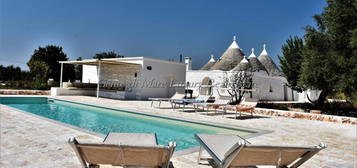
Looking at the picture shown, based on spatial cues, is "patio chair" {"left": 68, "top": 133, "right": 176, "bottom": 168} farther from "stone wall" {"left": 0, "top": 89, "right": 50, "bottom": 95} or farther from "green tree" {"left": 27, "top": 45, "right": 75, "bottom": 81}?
"green tree" {"left": 27, "top": 45, "right": 75, "bottom": 81}

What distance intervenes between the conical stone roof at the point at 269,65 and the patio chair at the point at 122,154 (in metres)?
26.8

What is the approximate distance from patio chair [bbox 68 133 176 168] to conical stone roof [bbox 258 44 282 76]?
26.8 metres

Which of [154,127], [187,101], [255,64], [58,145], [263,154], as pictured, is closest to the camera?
[263,154]

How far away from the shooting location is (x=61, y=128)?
6.30 m

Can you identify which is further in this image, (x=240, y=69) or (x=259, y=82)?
(x=259, y=82)

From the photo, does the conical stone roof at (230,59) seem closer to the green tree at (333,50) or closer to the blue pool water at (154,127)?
the green tree at (333,50)

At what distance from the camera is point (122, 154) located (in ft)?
7.29

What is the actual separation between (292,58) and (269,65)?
12498 millimetres

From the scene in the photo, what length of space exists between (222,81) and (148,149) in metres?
18.1

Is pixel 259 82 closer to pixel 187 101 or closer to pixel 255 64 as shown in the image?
pixel 255 64

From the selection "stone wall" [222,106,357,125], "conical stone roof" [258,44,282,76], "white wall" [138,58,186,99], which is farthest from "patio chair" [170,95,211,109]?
"conical stone roof" [258,44,282,76]

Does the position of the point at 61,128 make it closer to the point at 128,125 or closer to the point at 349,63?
the point at 128,125

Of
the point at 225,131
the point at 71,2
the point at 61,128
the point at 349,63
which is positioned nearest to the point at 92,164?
the point at 61,128

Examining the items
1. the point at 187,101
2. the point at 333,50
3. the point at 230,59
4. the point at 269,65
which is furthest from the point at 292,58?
the point at 269,65
